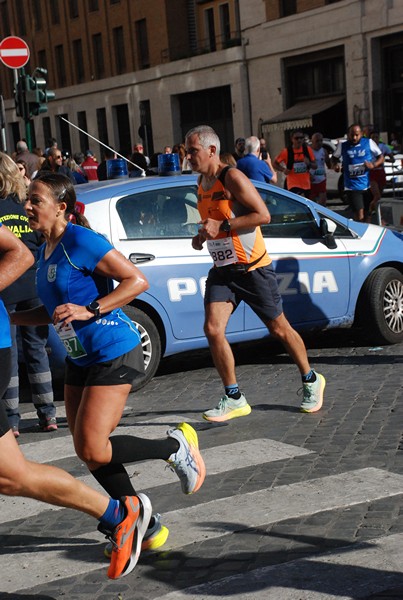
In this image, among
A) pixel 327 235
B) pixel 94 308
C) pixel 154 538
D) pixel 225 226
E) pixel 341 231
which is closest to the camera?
pixel 94 308

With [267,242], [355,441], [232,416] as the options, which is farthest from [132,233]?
[355,441]

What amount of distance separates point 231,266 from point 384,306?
8.88 ft

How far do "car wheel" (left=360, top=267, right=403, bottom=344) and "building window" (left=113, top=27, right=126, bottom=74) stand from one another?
1857 inches

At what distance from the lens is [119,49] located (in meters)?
55.4

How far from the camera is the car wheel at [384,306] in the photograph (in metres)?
9.44

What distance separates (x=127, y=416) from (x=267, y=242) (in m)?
2.14

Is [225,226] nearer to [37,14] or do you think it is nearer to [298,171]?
[298,171]

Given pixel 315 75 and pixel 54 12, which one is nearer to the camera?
pixel 315 75

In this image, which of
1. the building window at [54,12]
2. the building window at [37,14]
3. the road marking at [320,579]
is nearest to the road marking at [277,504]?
the road marking at [320,579]

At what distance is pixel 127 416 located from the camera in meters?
7.52

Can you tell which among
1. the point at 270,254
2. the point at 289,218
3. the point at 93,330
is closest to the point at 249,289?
the point at 270,254

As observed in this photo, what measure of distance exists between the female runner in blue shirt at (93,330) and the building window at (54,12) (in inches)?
2297

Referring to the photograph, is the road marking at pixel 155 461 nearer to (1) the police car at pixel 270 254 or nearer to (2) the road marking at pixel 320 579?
(2) the road marking at pixel 320 579

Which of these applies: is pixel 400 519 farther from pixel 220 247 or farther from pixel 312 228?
pixel 312 228
